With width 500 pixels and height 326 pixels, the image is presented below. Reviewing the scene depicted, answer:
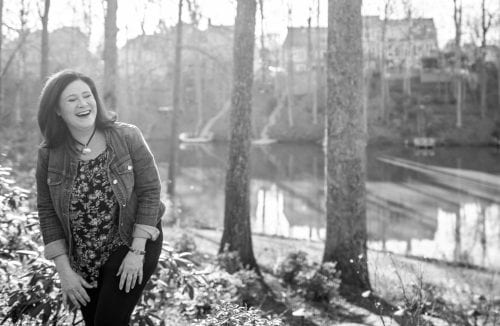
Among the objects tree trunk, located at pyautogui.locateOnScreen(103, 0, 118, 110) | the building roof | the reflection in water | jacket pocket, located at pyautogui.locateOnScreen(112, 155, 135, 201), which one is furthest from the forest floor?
the building roof

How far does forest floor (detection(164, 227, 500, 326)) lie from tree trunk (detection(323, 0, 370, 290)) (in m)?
0.44

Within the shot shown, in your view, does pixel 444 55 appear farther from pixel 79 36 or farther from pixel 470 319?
pixel 470 319

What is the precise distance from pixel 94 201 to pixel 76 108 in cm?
43

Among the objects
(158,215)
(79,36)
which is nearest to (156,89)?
(79,36)

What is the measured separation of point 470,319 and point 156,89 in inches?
1678

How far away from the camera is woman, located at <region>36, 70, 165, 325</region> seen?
94.1 inches

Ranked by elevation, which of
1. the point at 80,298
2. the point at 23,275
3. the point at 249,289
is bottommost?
the point at 249,289

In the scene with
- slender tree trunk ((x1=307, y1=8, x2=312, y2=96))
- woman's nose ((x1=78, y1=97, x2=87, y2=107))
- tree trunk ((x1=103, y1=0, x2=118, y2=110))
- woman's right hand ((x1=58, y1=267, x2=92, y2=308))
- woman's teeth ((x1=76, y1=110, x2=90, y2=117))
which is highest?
slender tree trunk ((x1=307, y1=8, x2=312, y2=96))

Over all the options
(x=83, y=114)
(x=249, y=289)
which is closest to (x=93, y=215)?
(x=83, y=114)

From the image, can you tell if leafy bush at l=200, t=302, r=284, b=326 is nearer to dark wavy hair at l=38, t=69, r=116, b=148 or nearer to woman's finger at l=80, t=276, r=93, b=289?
woman's finger at l=80, t=276, r=93, b=289

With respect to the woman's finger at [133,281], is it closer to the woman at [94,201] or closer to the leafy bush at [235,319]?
the woman at [94,201]

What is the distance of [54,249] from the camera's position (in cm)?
246

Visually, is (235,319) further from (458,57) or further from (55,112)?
(458,57)

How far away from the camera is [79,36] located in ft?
81.4
